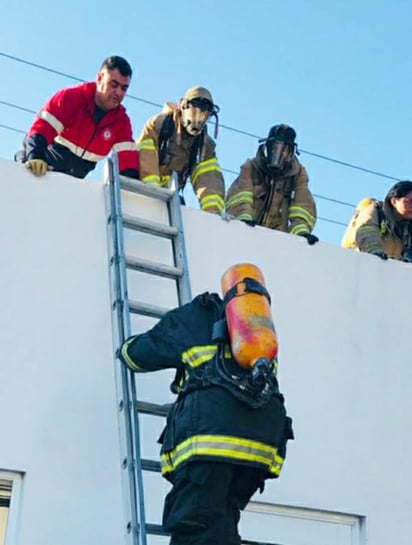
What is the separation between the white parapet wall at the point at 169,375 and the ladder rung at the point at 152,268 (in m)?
0.23

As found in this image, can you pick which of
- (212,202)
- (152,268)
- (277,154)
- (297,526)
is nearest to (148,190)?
(152,268)

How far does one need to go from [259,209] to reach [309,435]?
7.03 feet

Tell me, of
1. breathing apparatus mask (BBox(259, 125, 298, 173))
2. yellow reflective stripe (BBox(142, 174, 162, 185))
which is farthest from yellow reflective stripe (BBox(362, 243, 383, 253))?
yellow reflective stripe (BBox(142, 174, 162, 185))

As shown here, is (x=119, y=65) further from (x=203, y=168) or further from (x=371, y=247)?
(x=371, y=247)

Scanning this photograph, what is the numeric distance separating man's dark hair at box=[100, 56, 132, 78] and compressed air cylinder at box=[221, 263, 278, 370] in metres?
2.83

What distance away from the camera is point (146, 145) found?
21.8 ft

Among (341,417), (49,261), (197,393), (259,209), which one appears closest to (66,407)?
(49,261)

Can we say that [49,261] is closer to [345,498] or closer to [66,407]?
[66,407]

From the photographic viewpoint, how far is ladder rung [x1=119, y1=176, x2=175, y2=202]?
5910 mm

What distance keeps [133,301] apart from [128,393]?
0.68m

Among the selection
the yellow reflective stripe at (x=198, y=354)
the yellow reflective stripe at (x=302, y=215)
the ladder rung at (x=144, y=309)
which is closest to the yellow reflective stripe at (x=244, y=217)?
the yellow reflective stripe at (x=302, y=215)

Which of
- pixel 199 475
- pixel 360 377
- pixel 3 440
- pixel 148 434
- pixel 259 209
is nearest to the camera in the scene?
pixel 199 475

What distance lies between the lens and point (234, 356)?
3955 mm

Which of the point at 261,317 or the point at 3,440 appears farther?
the point at 3,440
